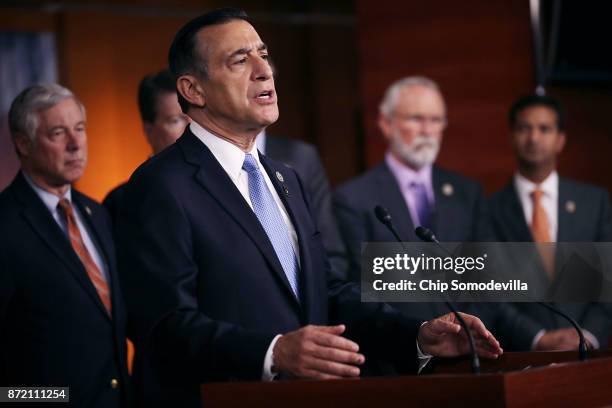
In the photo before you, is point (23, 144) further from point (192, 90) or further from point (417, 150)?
point (417, 150)

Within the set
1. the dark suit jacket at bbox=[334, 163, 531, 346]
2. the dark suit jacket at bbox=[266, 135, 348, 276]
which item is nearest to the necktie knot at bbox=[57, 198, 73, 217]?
the dark suit jacket at bbox=[266, 135, 348, 276]

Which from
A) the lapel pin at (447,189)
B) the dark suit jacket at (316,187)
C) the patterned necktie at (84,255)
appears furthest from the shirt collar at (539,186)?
the patterned necktie at (84,255)

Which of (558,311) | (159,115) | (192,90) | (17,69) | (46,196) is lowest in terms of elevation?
(558,311)

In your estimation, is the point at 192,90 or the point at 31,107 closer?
the point at 192,90

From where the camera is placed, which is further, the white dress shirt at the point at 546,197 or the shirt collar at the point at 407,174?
the white dress shirt at the point at 546,197

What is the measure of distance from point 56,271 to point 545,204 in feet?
7.24

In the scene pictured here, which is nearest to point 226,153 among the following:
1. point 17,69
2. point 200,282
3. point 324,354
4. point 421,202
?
point 200,282

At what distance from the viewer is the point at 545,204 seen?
172 inches

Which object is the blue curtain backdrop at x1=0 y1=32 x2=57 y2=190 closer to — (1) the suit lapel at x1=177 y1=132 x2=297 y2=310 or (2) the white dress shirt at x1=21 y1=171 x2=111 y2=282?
(2) the white dress shirt at x1=21 y1=171 x2=111 y2=282

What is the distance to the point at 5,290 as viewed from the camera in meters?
2.85

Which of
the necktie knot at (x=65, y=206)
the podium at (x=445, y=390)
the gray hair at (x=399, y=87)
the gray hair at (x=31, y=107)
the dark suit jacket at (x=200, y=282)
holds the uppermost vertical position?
the gray hair at (x=399, y=87)

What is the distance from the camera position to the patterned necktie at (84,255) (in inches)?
120

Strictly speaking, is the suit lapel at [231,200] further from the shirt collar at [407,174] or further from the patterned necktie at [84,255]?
the shirt collar at [407,174]

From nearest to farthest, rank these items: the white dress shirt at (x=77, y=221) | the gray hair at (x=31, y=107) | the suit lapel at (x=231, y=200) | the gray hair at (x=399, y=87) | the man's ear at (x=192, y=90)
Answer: the suit lapel at (x=231, y=200) < the man's ear at (x=192, y=90) < the white dress shirt at (x=77, y=221) < the gray hair at (x=31, y=107) < the gray hair at (x=399, y=87)
